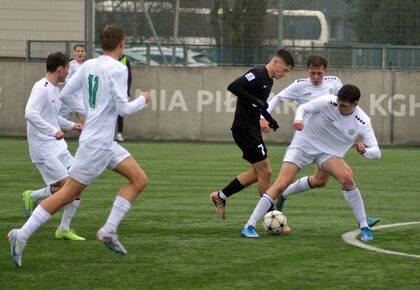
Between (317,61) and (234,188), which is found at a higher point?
(317,61)

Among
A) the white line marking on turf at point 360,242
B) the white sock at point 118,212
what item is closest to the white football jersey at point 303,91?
the white line marking on turf at point 360,242

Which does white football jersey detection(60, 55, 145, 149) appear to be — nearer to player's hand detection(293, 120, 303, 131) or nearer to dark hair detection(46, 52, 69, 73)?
dark hair detection(46, 52, 69, 73)

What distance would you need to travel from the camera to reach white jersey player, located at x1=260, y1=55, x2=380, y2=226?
1181cm

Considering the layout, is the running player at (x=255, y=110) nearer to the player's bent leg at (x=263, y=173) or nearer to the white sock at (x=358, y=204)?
the player's bent leg at (x=263, y=173)

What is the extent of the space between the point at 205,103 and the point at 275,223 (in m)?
15.1

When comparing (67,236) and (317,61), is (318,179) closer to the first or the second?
(317,61)

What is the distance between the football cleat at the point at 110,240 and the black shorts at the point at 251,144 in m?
2.70

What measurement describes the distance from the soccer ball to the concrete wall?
1464cm

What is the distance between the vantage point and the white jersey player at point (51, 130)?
35.5 feet

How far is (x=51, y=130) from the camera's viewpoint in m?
10.9

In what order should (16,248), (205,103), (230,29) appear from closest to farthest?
(16,248) → (230,29) → (205,103)

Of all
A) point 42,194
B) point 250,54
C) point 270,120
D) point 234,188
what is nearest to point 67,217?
point 42,194

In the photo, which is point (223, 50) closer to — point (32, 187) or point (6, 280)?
point (32, 187)

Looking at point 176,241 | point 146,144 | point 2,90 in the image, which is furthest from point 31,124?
point 2,90
